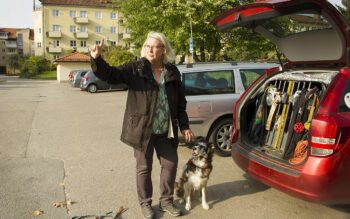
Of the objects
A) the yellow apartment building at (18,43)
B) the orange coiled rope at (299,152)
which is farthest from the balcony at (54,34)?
the orange coiled rope at (299,152)

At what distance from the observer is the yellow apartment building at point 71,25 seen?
2867 inches

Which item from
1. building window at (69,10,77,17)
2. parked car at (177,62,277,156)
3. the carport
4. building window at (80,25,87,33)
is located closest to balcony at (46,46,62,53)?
building window at (80,25,87,33)

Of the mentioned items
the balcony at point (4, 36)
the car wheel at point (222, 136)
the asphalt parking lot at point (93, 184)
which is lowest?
the asphalt parking lot at point (93, 184)

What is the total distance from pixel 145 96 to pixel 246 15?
1521mm

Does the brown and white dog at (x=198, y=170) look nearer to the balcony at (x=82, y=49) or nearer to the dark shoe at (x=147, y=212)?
the dark shoe at (x=147, y=212)

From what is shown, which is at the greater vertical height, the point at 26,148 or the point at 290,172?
the point at 290,172

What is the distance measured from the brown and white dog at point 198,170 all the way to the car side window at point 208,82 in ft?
8.34

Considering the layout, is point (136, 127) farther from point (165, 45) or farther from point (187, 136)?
point (165, 45)

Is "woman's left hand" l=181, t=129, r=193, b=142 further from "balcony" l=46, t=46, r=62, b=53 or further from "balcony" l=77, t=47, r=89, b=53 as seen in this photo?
"balcony" l=46, t=46, r=62, b=53

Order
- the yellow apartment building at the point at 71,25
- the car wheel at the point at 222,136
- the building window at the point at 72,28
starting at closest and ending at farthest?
1. the car wheel at the point at 222,136
2. the yellow apartment building at the point at 71,25
3. the building window at the point at 72,28

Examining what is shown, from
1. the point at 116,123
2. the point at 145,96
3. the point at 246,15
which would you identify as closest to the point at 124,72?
the point at 145,96

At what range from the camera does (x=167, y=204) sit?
465 centimetres

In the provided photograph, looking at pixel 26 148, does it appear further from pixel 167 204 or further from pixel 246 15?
pixel 246 15

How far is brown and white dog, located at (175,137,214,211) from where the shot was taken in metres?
4.63
